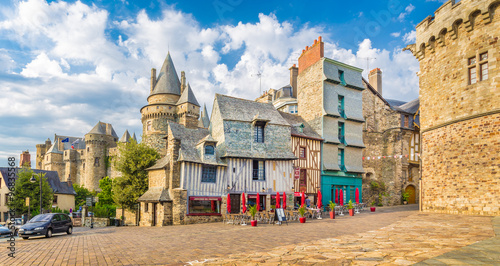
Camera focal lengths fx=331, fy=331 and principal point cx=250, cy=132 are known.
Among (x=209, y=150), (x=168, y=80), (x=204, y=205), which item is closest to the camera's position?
(x=204, y=205)

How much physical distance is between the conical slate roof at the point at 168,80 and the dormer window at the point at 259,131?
2688cm

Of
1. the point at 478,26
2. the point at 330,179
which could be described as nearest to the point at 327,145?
the point at 330,179

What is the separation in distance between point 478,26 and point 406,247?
11.7 meters

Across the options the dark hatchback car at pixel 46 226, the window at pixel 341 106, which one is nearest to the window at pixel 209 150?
the dark hatchback car at pixel 46 226

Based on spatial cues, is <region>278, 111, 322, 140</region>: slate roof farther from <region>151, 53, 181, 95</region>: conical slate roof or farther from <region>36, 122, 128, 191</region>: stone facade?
<region>36, 122, 128, 191</region>: stone facade

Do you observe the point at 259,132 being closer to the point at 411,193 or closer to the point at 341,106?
the point at 341,106

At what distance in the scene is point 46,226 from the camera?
1513 centimetres

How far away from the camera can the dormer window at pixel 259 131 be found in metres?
24.4

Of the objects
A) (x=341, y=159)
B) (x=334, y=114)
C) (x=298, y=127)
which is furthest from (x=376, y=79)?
(x=298, y=127)

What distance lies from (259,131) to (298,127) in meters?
4.20

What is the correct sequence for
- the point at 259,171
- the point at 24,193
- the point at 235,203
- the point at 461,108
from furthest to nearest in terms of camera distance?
the point at 24,193 < the point at 259,171 < the point at 235,203 < the point at 461,108

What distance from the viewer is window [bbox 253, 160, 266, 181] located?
77.9 ft

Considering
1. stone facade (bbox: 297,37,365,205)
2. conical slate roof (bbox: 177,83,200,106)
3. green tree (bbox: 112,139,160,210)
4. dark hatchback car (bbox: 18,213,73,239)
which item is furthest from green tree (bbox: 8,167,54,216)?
stone facade (bbox: 297,37,365,205)

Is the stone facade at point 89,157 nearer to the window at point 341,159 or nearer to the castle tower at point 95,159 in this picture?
the castle tower at point 95,159
